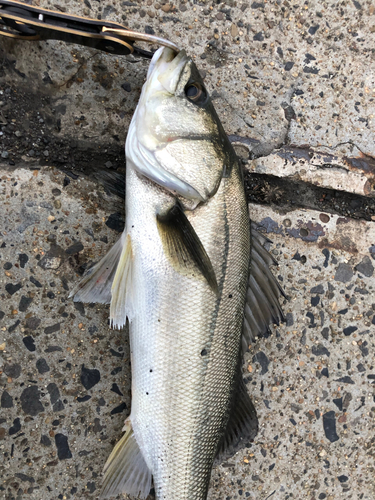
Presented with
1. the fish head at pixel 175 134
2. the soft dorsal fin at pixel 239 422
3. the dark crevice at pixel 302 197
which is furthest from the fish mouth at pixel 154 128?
the soft dorsal fin at pixel 239 422

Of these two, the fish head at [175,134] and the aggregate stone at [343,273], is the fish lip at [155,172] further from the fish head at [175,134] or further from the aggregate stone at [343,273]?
the aggregate stone at [343,273]

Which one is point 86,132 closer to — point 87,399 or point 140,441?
point 87,399

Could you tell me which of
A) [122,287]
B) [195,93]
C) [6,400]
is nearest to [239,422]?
[122,287]

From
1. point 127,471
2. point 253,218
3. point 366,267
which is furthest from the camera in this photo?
point 366,267

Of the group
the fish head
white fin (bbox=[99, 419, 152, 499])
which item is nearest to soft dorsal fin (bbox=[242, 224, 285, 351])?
the fish head

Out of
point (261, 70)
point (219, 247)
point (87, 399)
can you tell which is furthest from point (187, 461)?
point (261, 70)

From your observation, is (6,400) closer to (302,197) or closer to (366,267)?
(302,197)

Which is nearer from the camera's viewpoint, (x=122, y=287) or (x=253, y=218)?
(x=122, y=287)
